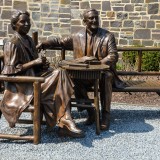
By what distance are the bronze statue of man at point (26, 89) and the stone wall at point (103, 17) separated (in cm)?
639

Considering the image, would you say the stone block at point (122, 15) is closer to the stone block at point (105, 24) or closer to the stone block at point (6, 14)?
the stone block at point (105, 24)

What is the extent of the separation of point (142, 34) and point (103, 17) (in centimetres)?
117

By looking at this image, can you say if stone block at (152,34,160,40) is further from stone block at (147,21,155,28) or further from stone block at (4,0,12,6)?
stone block at (4,0,12,6)

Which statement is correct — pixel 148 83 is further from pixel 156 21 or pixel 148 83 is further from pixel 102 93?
pixel 156 21

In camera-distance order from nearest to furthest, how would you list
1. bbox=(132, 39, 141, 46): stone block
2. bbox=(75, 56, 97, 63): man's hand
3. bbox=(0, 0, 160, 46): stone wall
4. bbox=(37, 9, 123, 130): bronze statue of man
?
1. bbox=(75, 56, 97, 63): man's hand
2. bbox=(37, 9, 123, 130): bronze statue of man
3. bbox=(0, 0, 160, 46): stone wall
4. bbox=(132, 39, 141, 46): stone block

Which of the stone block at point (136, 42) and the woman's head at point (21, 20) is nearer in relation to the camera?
the woman's head at point (21, 20)

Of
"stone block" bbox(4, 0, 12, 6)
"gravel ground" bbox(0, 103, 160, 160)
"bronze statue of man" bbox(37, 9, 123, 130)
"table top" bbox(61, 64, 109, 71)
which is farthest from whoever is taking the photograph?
"stone block" bbox(4, 0, 12, 6)

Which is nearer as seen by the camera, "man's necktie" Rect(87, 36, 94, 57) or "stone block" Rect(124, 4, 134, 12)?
"man's necktie" Rect(87, 36, 94, 57)

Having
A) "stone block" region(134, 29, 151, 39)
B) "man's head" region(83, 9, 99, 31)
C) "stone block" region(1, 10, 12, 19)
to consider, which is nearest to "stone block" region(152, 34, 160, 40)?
"stone block" region(134, 29, 151, 39)

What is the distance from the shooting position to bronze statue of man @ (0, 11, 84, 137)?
4848 millimetres

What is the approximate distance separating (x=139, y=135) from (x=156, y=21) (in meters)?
6.21

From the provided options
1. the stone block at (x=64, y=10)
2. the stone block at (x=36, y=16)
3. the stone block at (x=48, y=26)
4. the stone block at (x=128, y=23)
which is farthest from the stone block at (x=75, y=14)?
the stone block at (x=128, y=23)

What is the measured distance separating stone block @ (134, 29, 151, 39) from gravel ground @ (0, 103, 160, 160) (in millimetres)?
5444

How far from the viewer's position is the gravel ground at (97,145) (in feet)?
15.0
